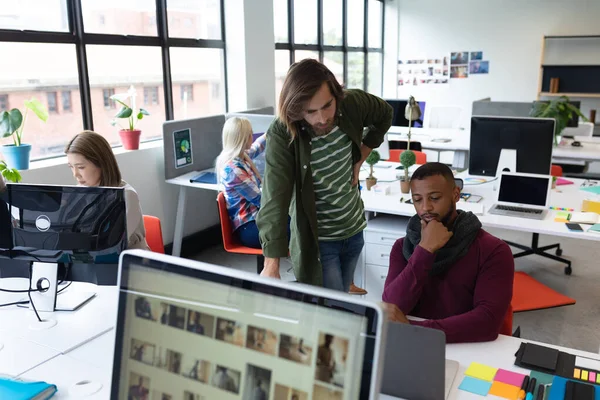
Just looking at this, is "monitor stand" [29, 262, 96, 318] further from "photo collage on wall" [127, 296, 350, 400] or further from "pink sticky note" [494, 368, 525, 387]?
"pink sticky note" [494, 368, 525, 387]

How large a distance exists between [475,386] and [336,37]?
20.2 feet

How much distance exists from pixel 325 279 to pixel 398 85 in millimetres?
6765

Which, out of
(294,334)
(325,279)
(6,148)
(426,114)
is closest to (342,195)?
(325,279)

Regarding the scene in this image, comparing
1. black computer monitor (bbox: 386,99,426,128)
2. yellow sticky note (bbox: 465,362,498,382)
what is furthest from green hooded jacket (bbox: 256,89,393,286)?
black computer monitor (bbox: 386,99,426,128)

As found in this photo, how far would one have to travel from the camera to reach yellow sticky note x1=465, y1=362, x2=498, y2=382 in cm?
126

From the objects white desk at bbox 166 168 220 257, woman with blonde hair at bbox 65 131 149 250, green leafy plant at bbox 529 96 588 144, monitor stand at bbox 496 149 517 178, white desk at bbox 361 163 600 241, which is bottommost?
white desk at bbox 166 168 220 257

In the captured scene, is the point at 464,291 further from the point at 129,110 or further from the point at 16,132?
the point at 129,110

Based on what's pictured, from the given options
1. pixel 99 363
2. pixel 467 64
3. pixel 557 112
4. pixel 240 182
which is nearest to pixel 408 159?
pixel 240 182

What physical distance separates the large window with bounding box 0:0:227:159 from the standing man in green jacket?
203 cm

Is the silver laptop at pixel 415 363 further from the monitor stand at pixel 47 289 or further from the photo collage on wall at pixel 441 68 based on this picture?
the photo collage on wall at pixel 441 68

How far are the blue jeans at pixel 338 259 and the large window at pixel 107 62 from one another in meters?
2.10

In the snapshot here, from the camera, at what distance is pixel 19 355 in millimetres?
1400

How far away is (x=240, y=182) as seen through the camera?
10.2 feet

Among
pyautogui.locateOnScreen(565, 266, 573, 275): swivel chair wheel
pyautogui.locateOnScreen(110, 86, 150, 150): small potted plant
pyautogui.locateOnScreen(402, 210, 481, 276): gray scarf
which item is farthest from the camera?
pyautogui.locateOnScreen(565, 266, 573, 275): swivel chair wheel
